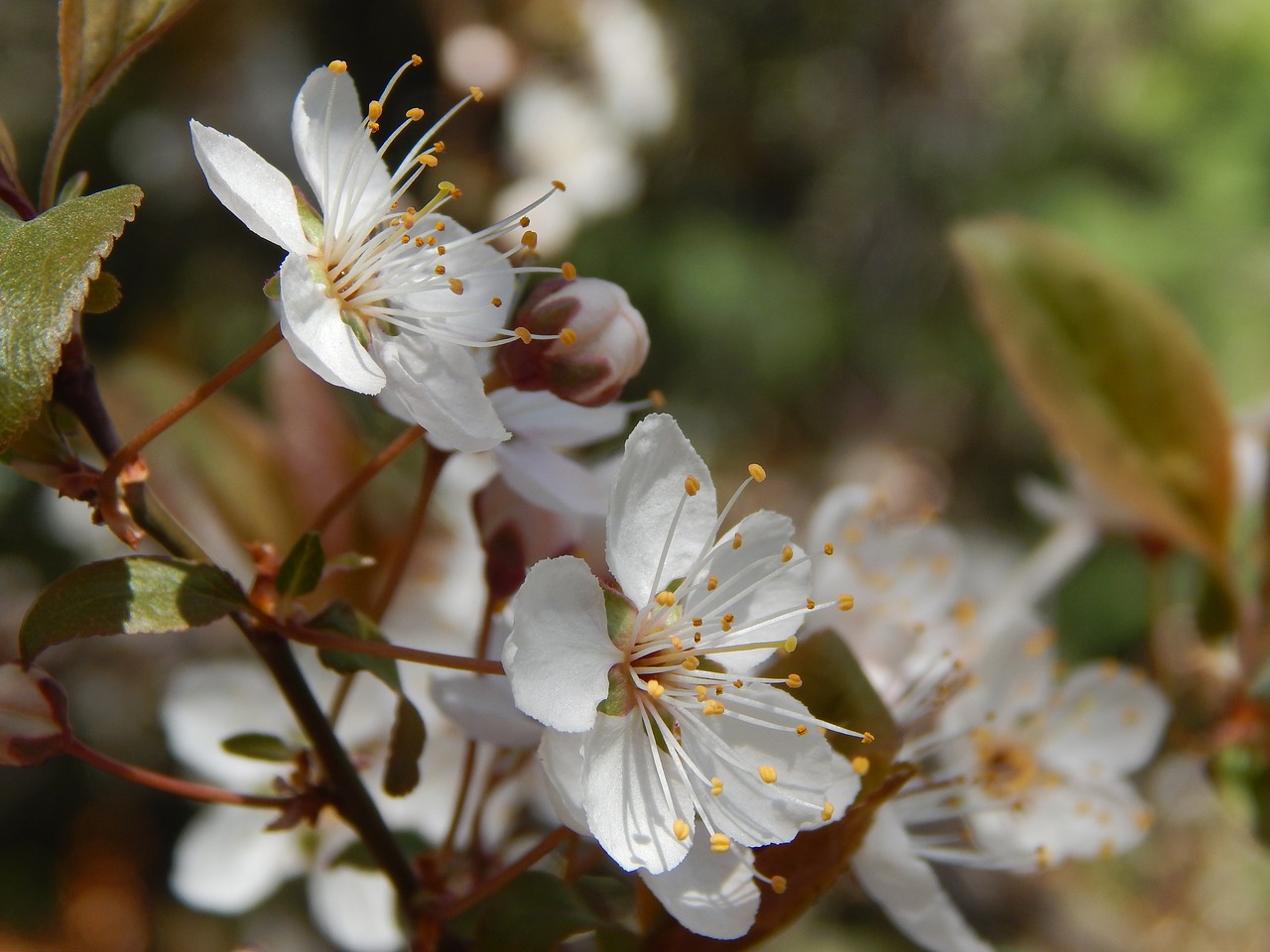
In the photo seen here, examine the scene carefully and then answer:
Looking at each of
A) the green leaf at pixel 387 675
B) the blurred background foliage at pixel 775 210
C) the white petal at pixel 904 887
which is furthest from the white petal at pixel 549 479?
the blurred background foliage at pixel 775 210

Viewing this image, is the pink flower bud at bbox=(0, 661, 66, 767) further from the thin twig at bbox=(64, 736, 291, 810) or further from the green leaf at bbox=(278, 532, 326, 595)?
the green leaf at bbox=(278, 532, 326, 595)

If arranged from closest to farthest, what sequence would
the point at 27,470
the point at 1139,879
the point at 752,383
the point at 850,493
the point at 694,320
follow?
the point at 27,470 → the point at 850,493 → the point at 1139,879 → the point at 694,320 → the point at 752,383

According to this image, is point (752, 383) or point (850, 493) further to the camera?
point (752, 383)

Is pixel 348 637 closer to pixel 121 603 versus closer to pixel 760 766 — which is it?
pixel 121 603

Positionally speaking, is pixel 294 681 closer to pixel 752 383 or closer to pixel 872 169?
pixel 752 383

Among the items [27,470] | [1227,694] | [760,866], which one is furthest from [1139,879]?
[27,470]

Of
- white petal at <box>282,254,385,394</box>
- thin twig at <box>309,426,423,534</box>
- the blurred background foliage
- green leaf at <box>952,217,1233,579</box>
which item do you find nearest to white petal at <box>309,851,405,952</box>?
thin twig at <box>309,426,423,534</box>

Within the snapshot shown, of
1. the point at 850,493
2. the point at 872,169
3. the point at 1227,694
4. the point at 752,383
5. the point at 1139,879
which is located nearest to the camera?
the point at 850,493
